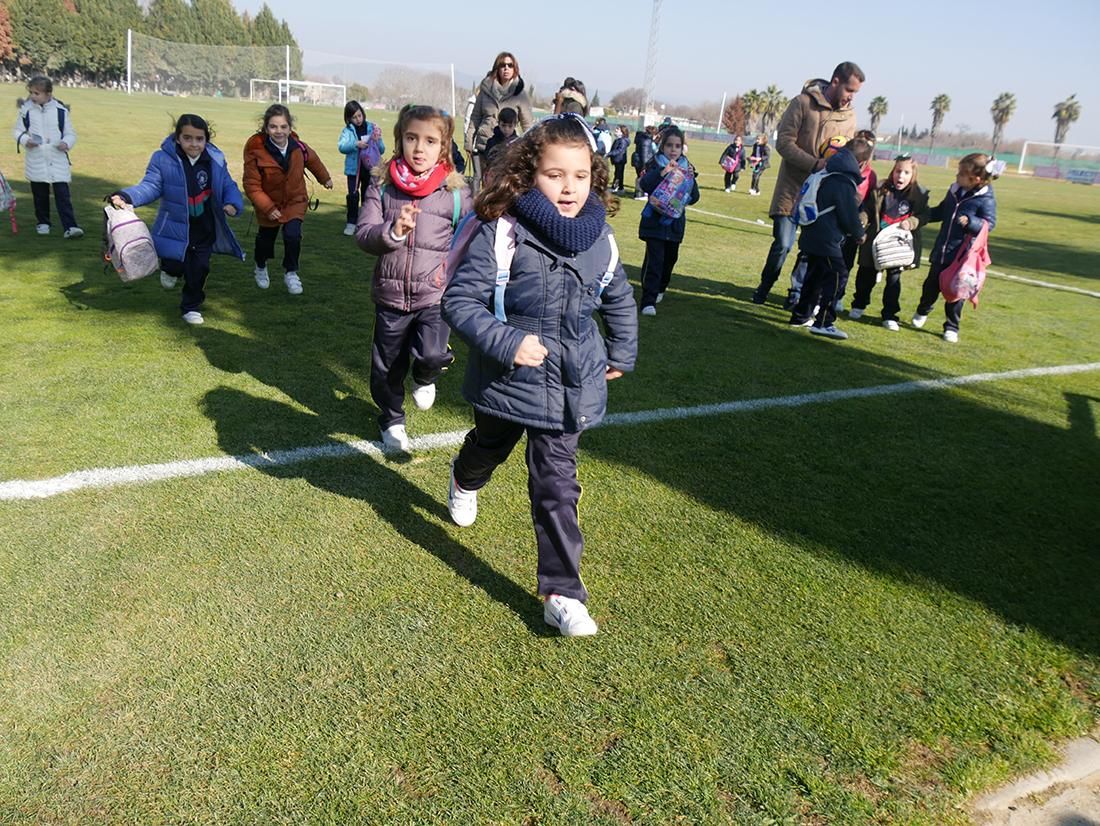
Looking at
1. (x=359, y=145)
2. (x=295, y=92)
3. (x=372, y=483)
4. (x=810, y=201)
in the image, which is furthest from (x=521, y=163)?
(x=295, y=92)

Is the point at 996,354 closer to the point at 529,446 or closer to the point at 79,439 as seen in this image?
the point at 529,446

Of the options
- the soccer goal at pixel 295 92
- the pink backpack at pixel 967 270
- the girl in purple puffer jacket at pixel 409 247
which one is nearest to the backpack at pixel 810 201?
the pink backpack at pixel 967 270

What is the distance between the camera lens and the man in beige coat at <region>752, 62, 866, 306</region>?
303 inches

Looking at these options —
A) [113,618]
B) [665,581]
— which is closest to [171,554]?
[113,618]

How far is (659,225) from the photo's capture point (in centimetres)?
782

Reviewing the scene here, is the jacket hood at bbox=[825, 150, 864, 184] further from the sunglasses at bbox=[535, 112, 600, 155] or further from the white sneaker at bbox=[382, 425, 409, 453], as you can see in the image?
the sunglasses at bbox=[535, 112, 600, 155]

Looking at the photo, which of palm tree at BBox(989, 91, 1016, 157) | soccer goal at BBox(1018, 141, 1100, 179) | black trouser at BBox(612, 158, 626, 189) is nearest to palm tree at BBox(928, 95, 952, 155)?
palm tree at BBox(989, 91, 1016, 157)

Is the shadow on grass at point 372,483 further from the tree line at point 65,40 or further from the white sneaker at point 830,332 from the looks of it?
the tree line at point 65,40

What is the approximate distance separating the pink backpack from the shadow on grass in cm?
583

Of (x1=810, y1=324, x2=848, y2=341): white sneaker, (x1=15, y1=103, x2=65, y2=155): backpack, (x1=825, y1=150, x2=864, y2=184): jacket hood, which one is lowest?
(x1=810, y1=324, x2=848, y2=341): white sneaker

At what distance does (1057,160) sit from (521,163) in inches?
2755

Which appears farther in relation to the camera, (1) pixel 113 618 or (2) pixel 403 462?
(2) pixel 403 462

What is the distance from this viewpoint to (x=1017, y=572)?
3607mm

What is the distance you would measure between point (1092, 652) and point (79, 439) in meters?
4.73
